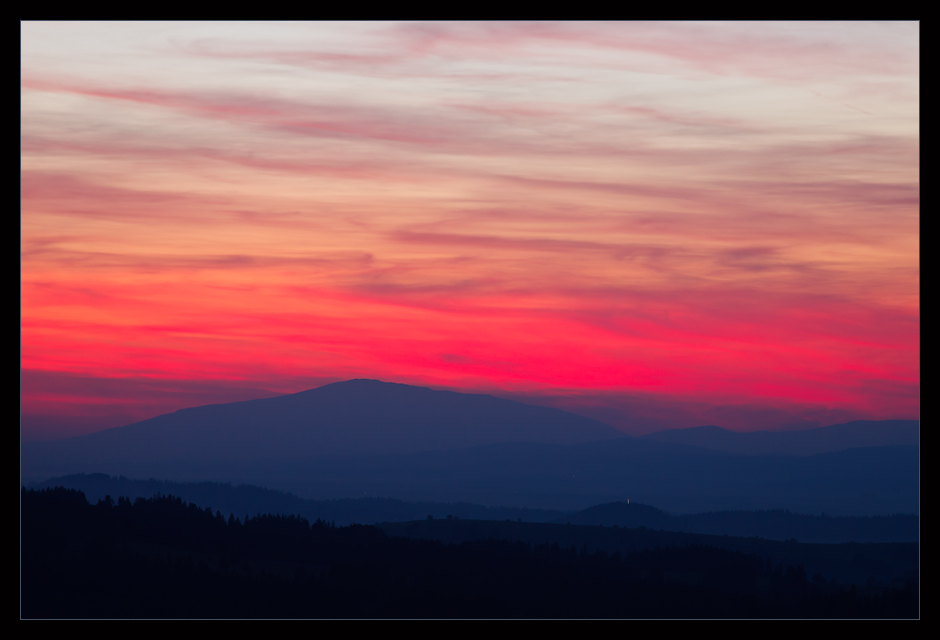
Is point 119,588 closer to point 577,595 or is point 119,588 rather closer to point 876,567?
point 577,595

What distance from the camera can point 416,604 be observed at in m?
111

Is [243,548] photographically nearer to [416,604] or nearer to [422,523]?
[416,604]

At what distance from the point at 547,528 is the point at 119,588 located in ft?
234

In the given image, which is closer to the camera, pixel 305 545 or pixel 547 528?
pixel 305 545

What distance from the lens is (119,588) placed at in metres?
102

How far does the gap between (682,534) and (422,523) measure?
139ft
